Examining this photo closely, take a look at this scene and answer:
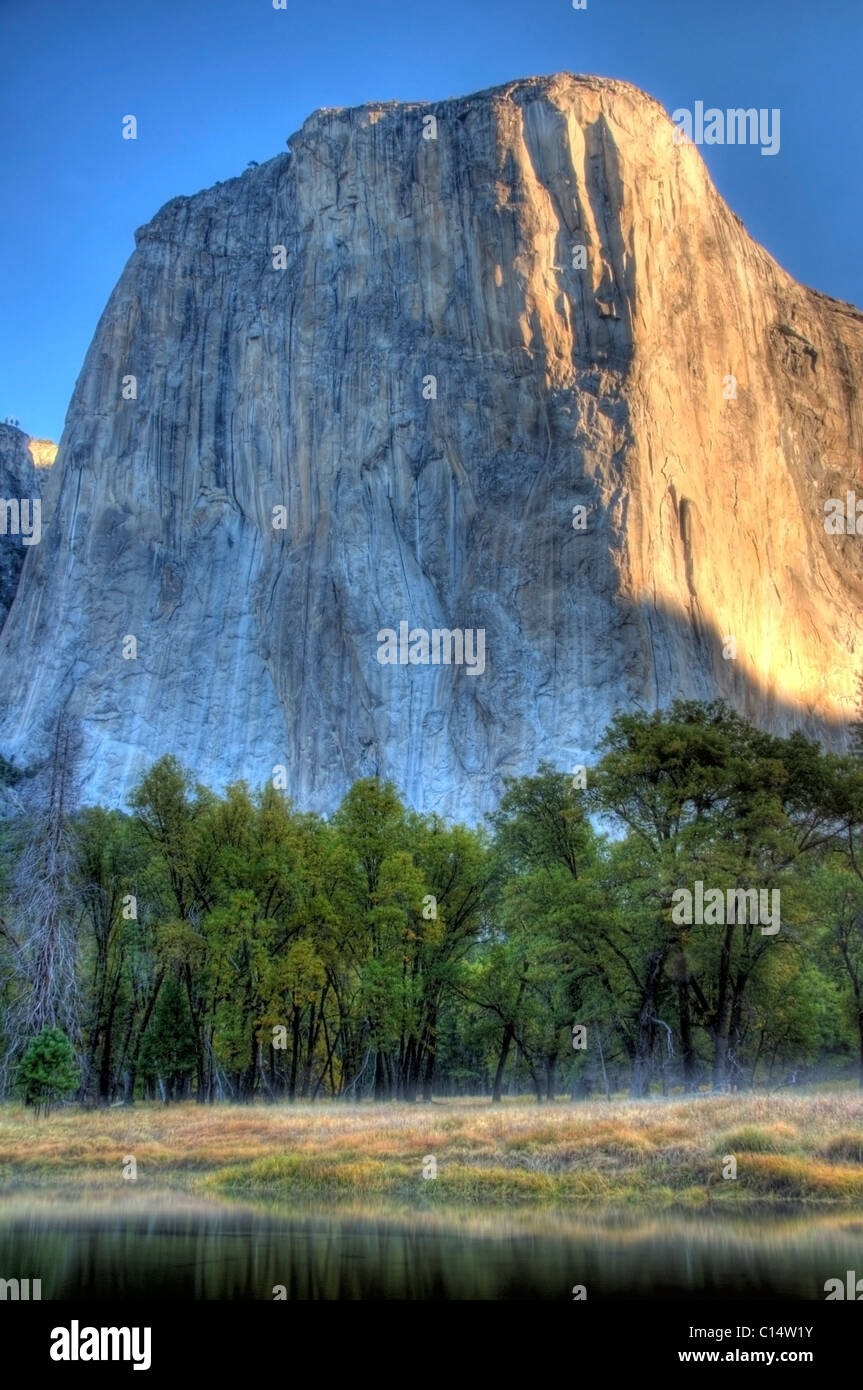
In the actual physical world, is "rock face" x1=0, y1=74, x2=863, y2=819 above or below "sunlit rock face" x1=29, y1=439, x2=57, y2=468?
below

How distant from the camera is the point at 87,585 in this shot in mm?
77750

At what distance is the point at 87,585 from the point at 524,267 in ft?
93.6

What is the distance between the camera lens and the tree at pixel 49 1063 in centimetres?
2464

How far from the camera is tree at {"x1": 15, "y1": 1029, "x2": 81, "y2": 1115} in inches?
970

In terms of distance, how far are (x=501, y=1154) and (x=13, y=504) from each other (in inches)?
3138

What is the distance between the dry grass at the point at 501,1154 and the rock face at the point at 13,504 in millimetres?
64771

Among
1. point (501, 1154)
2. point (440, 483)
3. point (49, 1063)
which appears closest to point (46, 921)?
point (49, 1063)

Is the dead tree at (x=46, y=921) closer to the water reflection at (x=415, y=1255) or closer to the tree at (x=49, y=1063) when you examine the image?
the tree at (x=49, y=1063)

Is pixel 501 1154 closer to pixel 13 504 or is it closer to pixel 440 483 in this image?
pixel 440 483

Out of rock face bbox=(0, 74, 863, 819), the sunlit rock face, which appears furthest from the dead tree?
the sunlit rock face

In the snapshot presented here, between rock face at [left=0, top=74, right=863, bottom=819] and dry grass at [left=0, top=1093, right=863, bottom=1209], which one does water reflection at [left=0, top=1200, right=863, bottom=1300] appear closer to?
dry grass at [left=0, top=1093, right=863, bottom=1209]

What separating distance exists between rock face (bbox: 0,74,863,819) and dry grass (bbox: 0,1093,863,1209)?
130 feet
